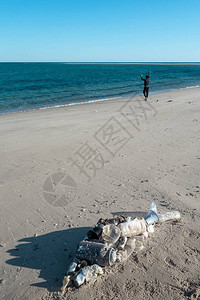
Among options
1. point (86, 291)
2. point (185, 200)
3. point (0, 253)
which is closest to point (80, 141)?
point (185, 200)

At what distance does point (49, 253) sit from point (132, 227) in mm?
1282

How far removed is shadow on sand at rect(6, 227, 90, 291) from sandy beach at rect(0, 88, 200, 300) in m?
0.01

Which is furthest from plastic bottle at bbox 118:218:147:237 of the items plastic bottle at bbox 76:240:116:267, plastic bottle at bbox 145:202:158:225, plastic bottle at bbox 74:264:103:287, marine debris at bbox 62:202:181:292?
plastic bottle at bbox 74:264:103:287

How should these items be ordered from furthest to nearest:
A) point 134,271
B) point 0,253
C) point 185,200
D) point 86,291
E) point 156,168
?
point 156,168 → point 185,200 → point 0,253 → point 134,271 → point 86,291

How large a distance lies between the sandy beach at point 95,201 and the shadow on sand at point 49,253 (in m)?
0.01

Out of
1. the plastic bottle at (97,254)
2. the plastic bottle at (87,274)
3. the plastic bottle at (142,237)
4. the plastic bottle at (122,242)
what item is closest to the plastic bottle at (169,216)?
the plastic bottle at (142,237)

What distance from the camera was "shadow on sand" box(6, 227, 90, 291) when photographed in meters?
3.21

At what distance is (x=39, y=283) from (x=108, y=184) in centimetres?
287

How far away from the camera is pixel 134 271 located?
3229mm

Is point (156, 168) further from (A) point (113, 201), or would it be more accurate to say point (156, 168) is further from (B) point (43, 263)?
(B) point (43, 263)

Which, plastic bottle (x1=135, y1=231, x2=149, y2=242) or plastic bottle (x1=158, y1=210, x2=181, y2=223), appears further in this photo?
plastic bottle (x1=158, y1=210, x2=181, y2=223)

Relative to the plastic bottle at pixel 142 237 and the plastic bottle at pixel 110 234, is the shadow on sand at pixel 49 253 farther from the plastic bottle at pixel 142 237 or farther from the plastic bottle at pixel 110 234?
the plastic bottle at pixel 142 237

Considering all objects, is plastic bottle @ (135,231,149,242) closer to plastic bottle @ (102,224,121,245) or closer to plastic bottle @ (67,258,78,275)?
plastic bottle @ (102,224,121,245)

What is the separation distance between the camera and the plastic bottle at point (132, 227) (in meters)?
3.59
